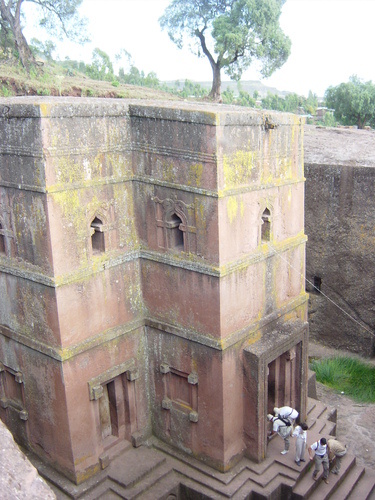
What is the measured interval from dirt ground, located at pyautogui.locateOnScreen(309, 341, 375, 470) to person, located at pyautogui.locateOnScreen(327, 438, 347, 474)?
1180mm

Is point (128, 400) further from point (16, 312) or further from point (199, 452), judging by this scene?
point (16, 312)

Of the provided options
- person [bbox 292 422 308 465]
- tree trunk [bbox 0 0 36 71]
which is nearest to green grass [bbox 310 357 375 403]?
person [bbox 292 422 308 465]

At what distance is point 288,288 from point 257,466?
2.88 meters

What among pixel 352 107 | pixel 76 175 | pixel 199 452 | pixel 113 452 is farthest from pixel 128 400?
pixel 352 107

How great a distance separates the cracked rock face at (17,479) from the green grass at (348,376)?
1019cm

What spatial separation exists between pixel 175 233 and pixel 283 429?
3505 millimetres

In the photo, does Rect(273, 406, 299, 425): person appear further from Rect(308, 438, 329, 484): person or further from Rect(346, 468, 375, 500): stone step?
Rect(346, 468, 375, 500): stone step

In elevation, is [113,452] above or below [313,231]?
below

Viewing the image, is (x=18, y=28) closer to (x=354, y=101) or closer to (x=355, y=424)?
(x=354, y=101)

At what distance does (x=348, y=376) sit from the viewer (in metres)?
12.8

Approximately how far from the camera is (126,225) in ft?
27.6

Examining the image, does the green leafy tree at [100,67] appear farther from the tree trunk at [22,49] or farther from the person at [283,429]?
the person at [283,429]

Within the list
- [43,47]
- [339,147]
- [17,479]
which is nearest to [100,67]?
[43,47]

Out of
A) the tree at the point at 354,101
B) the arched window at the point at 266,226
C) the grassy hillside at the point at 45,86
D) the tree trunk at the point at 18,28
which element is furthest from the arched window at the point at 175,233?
the tree at the point at 354,101
